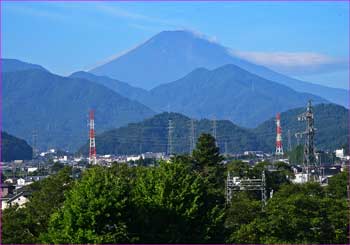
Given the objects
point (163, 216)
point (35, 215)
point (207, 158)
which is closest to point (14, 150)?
point (207, 158)

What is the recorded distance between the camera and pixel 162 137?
4658 inches

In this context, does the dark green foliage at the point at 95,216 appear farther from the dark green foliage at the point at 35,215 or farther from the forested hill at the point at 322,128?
the forested hill at the point at 322,128

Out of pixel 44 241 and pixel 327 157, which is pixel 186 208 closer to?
pixel 44 241

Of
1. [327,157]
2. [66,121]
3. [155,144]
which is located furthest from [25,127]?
[327,157]

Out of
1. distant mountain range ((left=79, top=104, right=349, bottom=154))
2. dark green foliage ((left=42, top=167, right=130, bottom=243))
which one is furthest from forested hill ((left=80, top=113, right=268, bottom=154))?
dark green foliage ((left=42, top=167, right=130, bottom=243))

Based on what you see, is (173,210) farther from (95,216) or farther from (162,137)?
(162,137)

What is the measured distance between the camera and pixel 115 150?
110 metres

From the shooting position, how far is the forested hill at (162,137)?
10906 centimetres

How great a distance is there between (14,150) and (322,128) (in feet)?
146

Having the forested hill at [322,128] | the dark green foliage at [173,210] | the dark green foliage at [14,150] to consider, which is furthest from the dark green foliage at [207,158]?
the forested hill at [322,128]

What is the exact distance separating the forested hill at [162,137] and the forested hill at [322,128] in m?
4.35

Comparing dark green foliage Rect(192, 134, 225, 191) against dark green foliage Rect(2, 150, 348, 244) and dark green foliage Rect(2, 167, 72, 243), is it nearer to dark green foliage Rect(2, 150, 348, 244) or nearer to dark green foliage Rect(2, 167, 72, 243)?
dark green foliage Rect(2, 167, 72, 243)

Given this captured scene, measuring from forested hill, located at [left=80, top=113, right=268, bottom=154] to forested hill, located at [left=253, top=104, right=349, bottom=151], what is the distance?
435 cm

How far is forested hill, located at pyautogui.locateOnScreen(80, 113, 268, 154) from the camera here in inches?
4294
